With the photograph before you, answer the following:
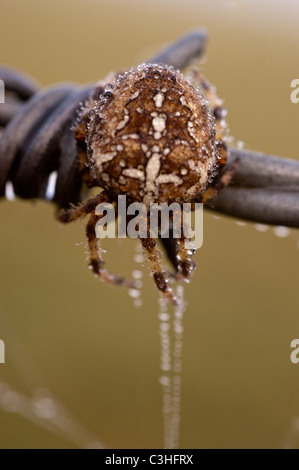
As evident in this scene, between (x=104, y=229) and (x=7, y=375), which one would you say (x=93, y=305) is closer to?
(x=7, y=375)

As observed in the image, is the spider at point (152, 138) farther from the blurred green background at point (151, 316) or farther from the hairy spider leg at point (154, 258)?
the blurred green background at point (151, 316)

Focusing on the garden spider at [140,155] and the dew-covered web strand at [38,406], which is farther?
the dew-covered web strand at [38,406]

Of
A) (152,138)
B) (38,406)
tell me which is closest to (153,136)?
(152,138)

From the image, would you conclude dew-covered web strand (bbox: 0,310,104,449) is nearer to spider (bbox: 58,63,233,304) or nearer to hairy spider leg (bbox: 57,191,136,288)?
hairy spider leg (bbox: 57,191,136,288)

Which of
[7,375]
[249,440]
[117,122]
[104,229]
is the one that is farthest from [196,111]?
[7,375]

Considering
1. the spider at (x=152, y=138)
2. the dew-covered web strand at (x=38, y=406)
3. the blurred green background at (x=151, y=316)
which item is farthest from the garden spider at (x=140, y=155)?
the dew-covered web strand at (x=38, y=406)

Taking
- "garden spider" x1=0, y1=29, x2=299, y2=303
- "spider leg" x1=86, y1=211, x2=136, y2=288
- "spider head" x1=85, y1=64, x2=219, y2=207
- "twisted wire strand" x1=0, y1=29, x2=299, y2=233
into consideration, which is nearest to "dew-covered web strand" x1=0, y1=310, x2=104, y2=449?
"spider leg" x1=86, y1=211, x2=136, y2=288
